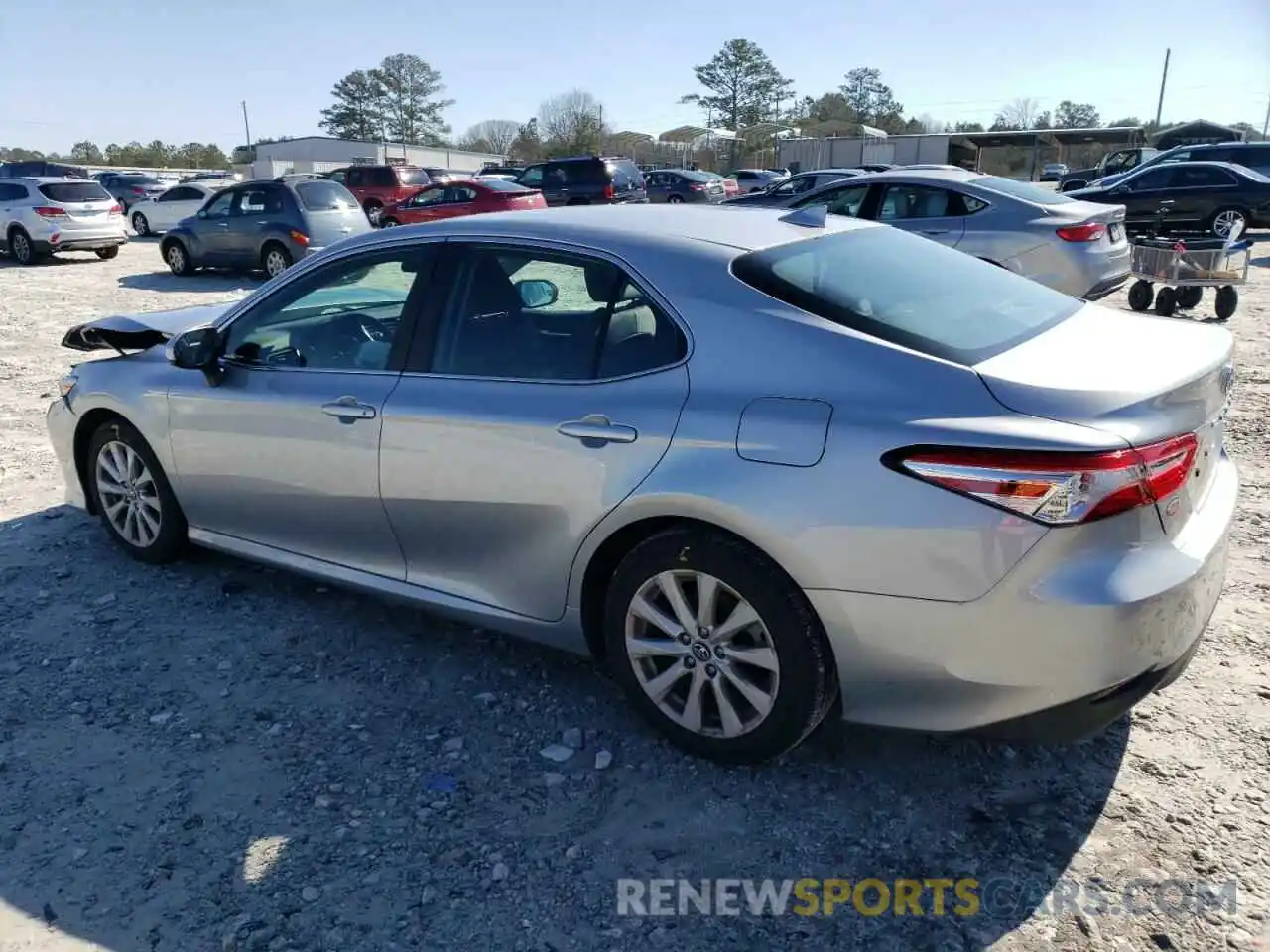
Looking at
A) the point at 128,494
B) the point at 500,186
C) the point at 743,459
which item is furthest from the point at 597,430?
the point at 500,186

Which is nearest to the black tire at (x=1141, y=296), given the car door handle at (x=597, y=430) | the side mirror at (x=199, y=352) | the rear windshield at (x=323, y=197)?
the car door handle at (x=597, y=430)

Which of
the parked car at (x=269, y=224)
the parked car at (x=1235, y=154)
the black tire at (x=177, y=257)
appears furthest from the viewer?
the parked car at (x=1235, y=154)

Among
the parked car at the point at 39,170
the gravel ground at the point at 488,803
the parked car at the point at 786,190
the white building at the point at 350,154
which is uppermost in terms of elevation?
the white building at the point at 350,154

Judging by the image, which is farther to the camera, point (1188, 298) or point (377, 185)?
point (377, 185)

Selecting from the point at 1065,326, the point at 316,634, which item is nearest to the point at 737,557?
the point at 1065,326

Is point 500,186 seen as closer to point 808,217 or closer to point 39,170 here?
point 808,217

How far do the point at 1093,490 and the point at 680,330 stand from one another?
1200mm

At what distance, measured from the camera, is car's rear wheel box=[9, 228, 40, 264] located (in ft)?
58.2

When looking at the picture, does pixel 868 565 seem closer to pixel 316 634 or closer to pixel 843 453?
pixel 843 453

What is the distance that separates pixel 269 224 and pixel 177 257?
2.46 meters

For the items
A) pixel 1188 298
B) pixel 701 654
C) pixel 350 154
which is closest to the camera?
pixel 701 654

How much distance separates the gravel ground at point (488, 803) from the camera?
7.89 ft

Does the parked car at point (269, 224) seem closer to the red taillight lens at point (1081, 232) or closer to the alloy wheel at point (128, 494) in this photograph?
the red taillight lens at point (1081, 232)

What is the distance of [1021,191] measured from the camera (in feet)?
32.7
